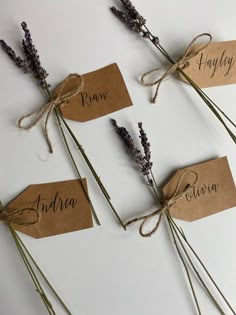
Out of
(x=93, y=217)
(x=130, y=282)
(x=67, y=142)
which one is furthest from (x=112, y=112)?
(x=130, y=282)

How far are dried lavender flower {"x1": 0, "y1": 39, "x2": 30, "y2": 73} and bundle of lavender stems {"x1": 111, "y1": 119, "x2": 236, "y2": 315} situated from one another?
19 centimetres

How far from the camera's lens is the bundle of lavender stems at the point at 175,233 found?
0.78 metres

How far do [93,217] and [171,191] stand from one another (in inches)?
6.5

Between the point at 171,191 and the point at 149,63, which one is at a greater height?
the point at 149,63

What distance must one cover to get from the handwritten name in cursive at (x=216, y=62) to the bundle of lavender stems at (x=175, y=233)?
199 mm

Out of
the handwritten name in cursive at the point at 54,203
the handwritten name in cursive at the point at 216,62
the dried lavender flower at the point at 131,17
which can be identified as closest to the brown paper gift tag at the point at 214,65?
the handwritten name in cursive at the point at 216,62

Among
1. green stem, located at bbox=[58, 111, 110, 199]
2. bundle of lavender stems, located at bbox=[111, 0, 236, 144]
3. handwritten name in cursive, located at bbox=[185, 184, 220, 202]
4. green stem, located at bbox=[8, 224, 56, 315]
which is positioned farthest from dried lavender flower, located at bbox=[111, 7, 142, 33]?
green stem, located at bbox=[8, 224, 56, 315]

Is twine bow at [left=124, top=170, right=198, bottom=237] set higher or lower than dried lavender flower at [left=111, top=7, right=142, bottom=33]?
lower

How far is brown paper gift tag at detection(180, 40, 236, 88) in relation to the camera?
0.84m

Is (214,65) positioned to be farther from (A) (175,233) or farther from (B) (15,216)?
(B) (15,216)

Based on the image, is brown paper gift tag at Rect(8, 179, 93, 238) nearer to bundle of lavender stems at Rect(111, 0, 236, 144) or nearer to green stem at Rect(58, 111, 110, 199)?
green stem at Rect(58, 111, 110, 199)

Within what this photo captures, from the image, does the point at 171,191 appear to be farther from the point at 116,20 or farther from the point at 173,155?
the point at 116,20

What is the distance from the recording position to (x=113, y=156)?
79 cm

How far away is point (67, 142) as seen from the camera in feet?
2.55
